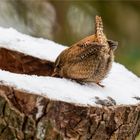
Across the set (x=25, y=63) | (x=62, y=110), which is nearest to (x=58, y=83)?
(x=62, y=110)

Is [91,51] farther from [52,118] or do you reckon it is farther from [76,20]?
[76,20]

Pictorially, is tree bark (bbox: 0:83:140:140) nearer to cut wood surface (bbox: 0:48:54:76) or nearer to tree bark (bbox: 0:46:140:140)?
tree bark (bbox: 0:46:140:140)

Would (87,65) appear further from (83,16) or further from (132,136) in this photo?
(83,16)

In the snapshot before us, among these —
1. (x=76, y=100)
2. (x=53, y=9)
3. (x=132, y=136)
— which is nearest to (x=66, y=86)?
Result: (x=76, y=100)

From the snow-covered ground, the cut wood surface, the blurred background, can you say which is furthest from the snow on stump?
the blurred background

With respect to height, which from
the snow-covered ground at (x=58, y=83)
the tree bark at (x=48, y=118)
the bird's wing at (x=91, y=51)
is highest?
the bird's wing at (x=91, y=51)

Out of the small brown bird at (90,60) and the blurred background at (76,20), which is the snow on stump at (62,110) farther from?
the blurred background at (76,20)

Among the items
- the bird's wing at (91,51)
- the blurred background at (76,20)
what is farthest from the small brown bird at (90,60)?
the blurred background at (76,20)
